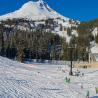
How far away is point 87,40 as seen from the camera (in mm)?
141000

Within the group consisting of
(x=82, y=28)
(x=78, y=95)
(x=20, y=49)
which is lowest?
(x=78, y=95)

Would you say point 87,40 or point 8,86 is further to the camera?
point 87,40

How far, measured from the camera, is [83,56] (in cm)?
12838

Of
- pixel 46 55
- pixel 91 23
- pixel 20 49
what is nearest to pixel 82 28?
pixel 91 23

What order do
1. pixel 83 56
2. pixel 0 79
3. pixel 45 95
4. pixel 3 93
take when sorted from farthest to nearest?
pixel 83 56 < pixel 0 79 < pixel 45 95 < pixel 3 93

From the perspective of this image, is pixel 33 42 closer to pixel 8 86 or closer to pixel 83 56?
pixel 83 56

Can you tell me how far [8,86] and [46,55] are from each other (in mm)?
105822

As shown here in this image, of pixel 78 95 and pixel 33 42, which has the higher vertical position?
pixel 33 42

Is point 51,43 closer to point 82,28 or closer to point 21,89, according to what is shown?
point 82,28

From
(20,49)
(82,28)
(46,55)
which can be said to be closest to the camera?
(20,49)

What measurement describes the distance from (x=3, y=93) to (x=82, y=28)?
146 meters

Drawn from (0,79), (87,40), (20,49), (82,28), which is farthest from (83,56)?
(0,79)

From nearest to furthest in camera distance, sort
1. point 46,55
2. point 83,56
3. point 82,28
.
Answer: point 83,56 < point 46,55 < point 82,28

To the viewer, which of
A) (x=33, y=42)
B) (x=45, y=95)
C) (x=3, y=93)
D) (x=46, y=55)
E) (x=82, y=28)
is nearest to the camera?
(x=3, y=93)
